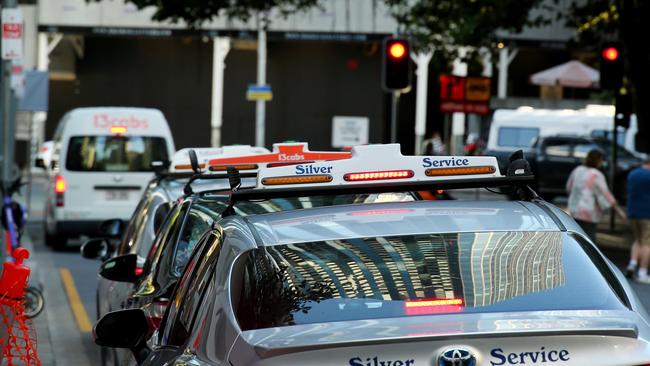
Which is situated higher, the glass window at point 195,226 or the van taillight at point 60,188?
the glass window at point 195,226

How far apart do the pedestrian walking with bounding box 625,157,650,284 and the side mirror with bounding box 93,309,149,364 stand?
13088mm

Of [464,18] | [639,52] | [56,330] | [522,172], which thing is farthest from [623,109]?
[522,172]

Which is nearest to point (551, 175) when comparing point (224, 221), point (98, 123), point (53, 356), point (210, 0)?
point (210, 0)

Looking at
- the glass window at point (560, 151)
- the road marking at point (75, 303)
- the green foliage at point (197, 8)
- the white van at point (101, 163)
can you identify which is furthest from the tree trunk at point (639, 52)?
the glass window at point (560, 151)

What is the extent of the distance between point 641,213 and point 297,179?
44.2ft

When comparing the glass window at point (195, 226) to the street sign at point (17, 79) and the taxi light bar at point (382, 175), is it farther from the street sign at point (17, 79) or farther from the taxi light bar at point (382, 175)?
the street sign at point (17, 79)

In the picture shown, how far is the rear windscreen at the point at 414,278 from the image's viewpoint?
13.1ft

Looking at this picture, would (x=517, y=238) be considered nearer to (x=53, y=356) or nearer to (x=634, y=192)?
(x=53, y=356)

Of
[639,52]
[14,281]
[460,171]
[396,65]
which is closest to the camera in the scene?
[460,171]

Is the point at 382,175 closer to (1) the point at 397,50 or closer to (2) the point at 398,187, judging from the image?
(2) the point at 398,187

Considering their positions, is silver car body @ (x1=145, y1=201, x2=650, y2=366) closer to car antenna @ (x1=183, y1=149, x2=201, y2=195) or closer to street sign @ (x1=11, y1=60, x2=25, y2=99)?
car antenna @ (x1=183, y1=149, x2=201, y2=195)

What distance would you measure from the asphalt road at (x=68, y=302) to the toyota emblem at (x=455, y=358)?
6.99m

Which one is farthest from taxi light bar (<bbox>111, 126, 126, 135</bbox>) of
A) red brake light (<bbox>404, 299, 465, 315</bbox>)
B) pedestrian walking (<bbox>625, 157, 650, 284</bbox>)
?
red brake light (<bbox>404, 299, 465, 315</bbox>)

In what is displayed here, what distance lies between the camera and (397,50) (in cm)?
2055
